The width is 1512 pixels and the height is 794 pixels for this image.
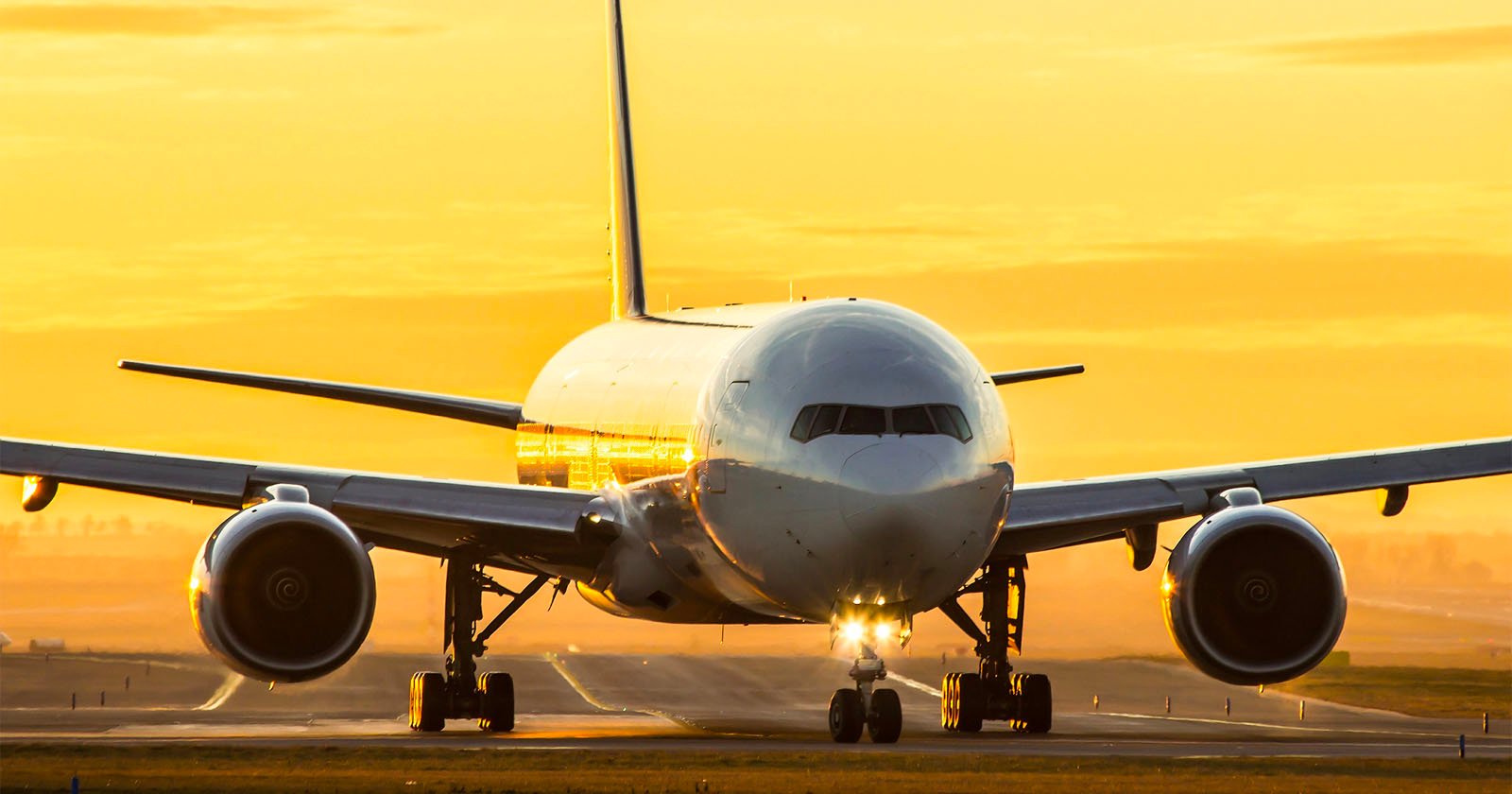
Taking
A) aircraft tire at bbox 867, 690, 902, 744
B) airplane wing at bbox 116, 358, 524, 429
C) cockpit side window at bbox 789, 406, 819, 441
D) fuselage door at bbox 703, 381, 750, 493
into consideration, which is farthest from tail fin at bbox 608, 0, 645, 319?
cockpit side window at bbox 789, 406, 819, 441

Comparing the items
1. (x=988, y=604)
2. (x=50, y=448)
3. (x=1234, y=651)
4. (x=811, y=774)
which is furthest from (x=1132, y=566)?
(x=50, y=448)

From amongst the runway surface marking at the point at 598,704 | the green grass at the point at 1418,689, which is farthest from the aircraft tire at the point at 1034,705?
the green grass at the point at 1418,689

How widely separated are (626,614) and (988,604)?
203 inches

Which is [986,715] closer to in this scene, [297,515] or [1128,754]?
[1128,754]

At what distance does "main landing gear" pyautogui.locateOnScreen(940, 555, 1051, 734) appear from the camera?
38344mm

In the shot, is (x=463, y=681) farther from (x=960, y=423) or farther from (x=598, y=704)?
(x=598, y=704)

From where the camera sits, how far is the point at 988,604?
1527 inches

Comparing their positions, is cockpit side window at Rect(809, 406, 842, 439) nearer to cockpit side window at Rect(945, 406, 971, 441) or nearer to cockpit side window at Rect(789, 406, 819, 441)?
cockpit side window at Rect(789, 406, 819, 441)

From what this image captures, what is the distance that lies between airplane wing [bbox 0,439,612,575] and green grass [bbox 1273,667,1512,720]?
19.0 meters

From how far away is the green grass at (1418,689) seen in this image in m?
51.4

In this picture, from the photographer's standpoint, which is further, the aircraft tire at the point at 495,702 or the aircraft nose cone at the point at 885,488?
the aircraft tire at the point at 495,702

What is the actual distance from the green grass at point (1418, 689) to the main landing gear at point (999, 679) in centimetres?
1273

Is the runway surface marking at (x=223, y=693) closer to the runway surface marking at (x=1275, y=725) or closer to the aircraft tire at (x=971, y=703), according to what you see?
the runway surface marking at (x=1275, y=725)

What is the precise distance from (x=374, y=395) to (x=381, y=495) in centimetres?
637
